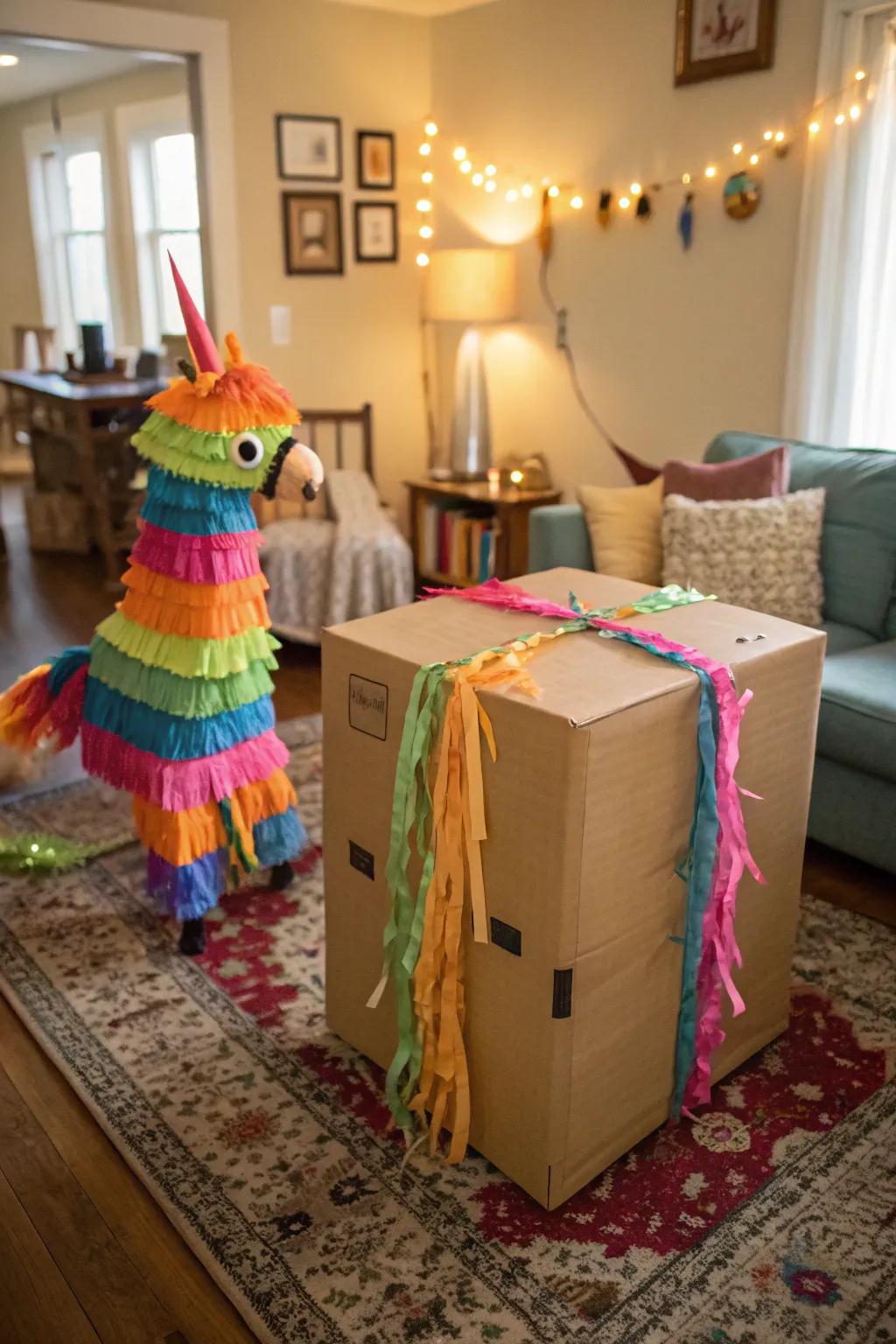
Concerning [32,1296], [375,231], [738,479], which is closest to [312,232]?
[375,231]

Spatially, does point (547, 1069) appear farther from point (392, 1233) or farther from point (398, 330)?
point (398, 330)

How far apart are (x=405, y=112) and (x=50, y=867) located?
3.57 meters

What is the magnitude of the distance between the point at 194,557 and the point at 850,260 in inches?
87.4

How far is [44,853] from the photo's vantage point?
2.61 meters

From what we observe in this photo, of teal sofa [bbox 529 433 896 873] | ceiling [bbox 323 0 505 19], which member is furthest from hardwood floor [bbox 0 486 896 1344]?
ceiling [bbox 323 0 505 19]

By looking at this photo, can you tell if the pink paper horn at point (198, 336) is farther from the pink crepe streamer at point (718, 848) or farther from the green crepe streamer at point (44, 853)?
the green crepe streamer at point (44, 853)

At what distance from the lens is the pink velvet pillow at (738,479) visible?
3.04 metres

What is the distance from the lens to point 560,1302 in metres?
1.48

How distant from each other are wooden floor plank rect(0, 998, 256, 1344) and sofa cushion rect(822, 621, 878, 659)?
78.6 inches

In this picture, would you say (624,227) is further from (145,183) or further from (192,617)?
(145,183)

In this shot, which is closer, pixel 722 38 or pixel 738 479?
pixel 738 479

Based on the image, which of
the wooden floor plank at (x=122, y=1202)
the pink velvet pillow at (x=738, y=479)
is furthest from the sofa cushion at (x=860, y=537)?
the wooden floor plank at (x=122, y=1202)

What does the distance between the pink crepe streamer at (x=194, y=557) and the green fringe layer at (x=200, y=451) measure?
0.39 ft

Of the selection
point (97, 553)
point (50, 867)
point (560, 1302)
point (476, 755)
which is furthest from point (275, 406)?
point (97, 553)
